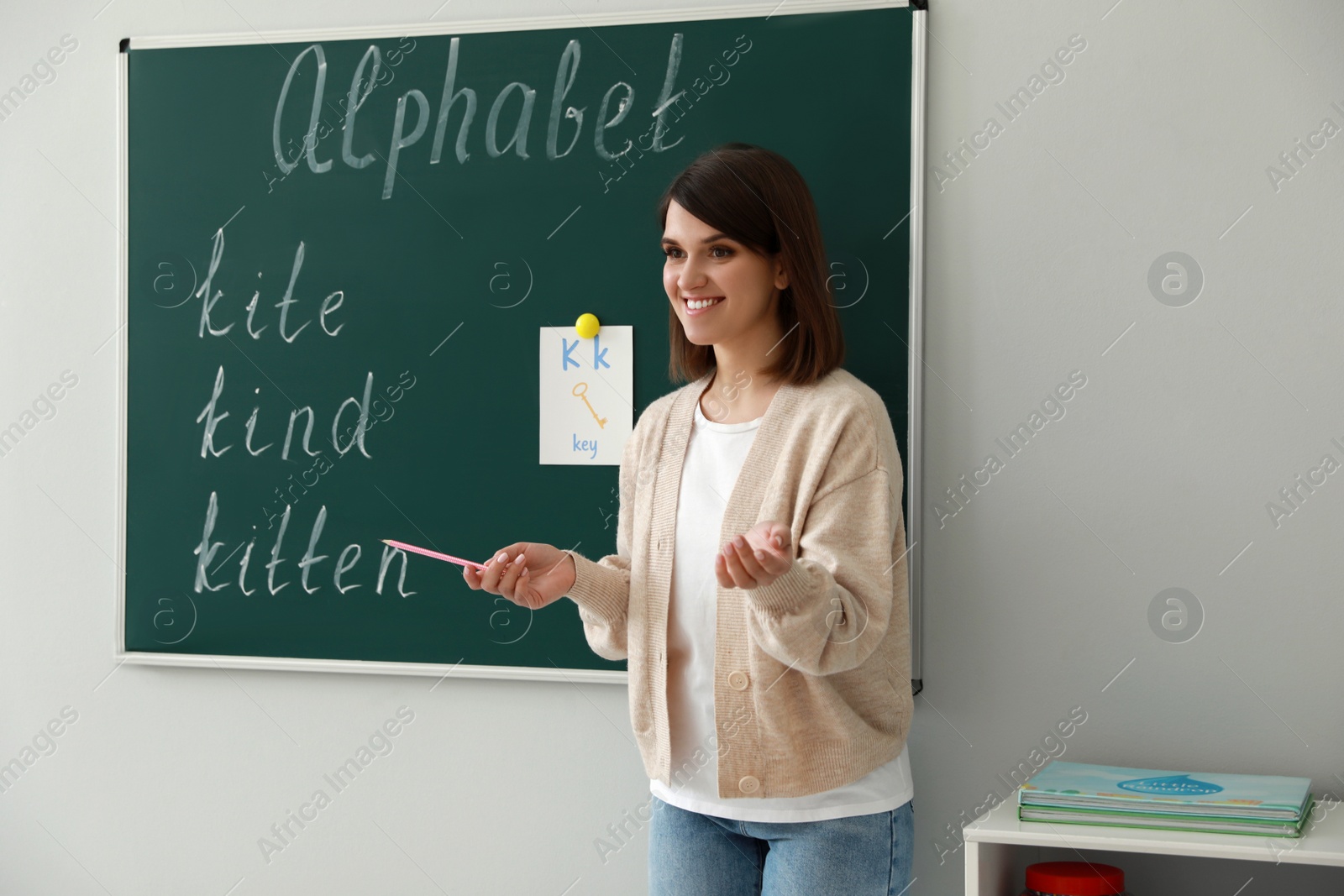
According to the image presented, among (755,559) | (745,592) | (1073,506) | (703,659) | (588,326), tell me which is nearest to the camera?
(755,559)

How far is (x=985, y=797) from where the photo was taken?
1.79 metres

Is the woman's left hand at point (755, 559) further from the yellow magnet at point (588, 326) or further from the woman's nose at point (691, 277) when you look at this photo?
the yellow magnet at point (588, 326)

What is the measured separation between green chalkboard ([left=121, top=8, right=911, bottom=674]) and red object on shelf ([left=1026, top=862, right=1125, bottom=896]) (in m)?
0.67

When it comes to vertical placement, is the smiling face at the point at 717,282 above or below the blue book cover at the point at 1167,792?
above

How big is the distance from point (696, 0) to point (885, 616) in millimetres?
1156

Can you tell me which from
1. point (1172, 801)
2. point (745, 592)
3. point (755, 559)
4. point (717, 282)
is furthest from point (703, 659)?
point (1172, 801)

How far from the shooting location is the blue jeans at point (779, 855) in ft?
4.63

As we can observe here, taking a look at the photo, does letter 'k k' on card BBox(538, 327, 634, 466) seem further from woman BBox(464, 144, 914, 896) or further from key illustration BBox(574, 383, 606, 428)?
woman BBox(464, 144, 914, 896)

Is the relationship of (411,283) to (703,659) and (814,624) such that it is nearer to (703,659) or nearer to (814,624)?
(703,659)

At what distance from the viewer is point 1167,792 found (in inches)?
58.9

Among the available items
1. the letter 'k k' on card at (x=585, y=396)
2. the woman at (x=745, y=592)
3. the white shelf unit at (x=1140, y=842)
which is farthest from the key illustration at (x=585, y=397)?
the white shelf unit at (x=1140, y=842)

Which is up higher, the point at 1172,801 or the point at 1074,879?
the point at 1172,801

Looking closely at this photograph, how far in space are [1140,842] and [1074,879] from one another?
0.20 m

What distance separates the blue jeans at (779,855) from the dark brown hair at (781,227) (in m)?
0.61
